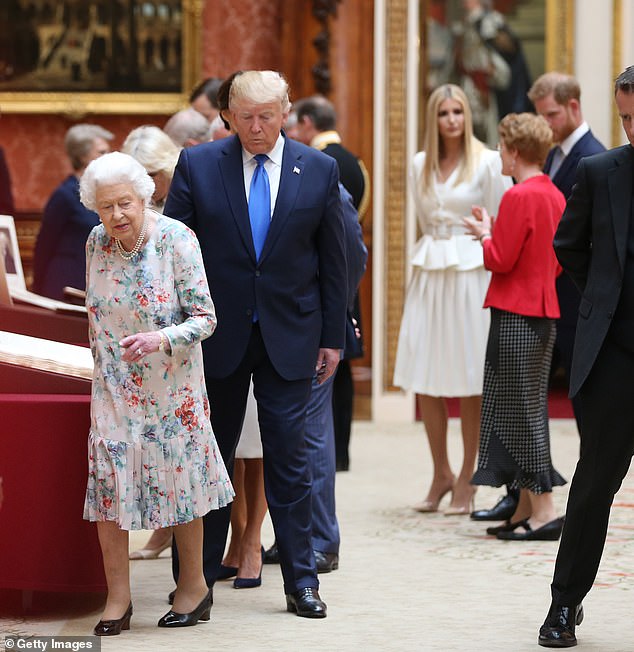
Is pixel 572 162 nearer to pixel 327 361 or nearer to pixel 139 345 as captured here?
pixel 327 361

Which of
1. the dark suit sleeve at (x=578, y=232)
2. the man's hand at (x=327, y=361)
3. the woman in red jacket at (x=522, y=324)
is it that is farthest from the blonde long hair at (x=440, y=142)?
the dark suit sleeve at (x=578, y=232)

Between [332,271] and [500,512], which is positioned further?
[500,512]

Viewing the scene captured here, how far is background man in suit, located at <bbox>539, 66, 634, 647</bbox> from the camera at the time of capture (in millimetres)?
4234

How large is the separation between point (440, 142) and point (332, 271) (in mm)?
2375

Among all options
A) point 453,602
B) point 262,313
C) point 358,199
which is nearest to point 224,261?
point 262,313

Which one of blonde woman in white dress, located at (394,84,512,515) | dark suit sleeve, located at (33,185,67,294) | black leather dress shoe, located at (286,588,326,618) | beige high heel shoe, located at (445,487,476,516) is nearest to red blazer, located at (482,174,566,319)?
blonde woman in white dress, located at (394,84,512,515)

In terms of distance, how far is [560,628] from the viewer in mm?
4375

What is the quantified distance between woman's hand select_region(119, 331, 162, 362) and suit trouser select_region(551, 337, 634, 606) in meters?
1.25

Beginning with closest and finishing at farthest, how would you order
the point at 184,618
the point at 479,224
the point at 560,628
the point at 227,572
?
the point at 560,628, the point at 184,618, the point at 227,572, the point at 479,224

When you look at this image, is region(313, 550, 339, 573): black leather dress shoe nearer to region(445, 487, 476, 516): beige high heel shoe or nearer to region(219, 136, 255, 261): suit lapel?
region(445, 487, 476, 516): beige high heel shoe

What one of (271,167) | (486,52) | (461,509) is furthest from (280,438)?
(486,52)

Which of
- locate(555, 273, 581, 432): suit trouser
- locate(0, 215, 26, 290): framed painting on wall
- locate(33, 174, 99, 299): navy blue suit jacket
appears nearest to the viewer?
locate(555, 273, 581, 432): suit trouser

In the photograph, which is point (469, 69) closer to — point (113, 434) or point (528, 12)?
point (528, 12)

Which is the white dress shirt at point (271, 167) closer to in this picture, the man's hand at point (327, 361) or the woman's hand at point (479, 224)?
the man's hand at point (327, 361)
